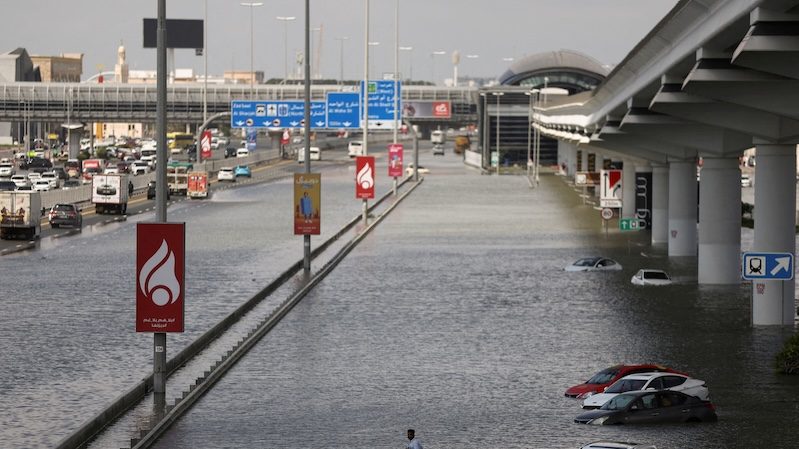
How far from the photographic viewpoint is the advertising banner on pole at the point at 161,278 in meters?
34.6

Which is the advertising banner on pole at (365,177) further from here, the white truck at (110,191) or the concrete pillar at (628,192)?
the white truck at (110,191)

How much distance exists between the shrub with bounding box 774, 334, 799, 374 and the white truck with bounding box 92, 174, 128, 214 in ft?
225

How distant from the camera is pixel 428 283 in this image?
62375mm

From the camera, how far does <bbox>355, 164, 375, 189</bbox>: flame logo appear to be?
92812 mm

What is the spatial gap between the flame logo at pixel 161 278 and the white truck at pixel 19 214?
48396 mm

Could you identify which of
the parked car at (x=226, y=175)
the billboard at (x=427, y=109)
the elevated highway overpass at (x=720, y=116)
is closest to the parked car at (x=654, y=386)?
the elevated highway overpass at (x=720, y=116)

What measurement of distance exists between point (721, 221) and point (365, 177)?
34.9 meters

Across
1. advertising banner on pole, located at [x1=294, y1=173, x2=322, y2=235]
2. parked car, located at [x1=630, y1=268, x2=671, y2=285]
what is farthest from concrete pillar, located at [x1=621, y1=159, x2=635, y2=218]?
parked car, located at [x1=630, y1=268, x2=671, y2=285]

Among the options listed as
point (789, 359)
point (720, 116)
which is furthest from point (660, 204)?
point (789, 359)

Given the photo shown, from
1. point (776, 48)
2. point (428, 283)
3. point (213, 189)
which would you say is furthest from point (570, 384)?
point (213, 189)

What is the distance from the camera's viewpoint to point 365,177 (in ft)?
306

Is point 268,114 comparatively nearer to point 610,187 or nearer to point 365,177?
point 365,177

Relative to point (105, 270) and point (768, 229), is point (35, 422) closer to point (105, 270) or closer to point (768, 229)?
point (768, 229)

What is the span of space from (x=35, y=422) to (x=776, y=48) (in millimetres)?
16916
